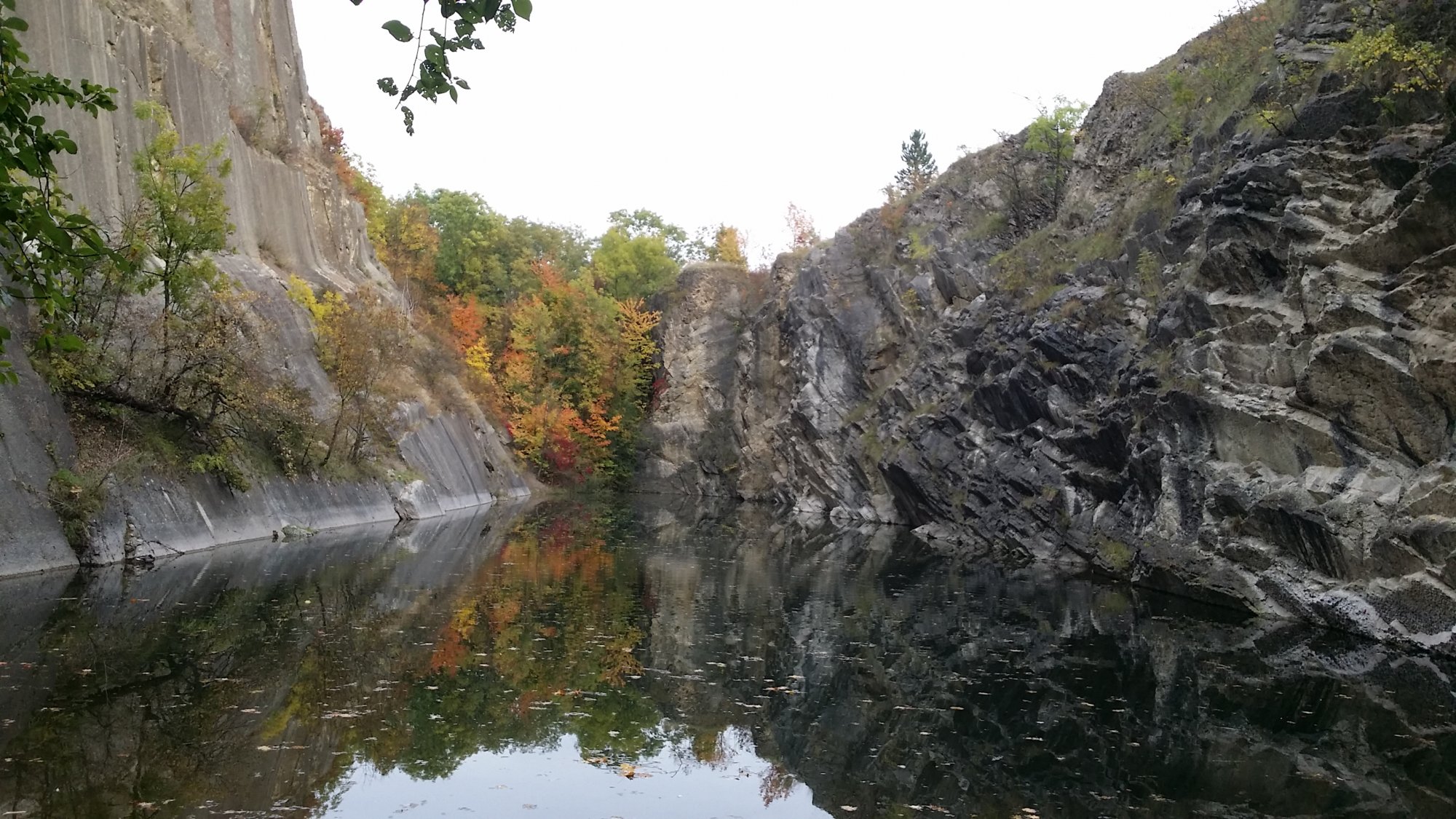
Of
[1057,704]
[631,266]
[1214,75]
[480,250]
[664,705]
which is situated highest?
[480,250]

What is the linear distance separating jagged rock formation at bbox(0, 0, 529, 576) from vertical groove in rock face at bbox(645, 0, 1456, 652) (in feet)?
65.4

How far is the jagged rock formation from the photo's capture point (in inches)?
747

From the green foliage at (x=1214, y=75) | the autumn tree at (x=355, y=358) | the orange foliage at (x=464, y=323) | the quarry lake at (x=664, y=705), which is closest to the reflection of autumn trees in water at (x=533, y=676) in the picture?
the quarry lake at (x=664, y=705)

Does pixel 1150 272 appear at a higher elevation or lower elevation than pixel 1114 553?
higher

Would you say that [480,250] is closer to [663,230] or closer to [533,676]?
[663,230]

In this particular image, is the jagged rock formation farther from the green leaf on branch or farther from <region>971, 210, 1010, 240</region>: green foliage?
<region>971, 210, 1010, 240</region>: green foliage

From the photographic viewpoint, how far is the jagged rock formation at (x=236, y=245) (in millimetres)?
18969

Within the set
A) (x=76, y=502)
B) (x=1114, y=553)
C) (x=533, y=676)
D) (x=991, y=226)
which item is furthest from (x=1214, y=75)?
(x=76, y=502)

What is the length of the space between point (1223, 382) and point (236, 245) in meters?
31.4

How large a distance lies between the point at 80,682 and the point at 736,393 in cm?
5804

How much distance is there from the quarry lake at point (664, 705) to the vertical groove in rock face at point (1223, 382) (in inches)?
69.7

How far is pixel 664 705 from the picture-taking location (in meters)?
11.1

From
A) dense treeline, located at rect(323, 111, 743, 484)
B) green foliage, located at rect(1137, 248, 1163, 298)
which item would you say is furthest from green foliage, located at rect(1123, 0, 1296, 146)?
dense treeline, located at rect(323, 111, 743, 484)

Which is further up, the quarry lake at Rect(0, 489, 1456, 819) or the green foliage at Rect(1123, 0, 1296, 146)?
the green foliage at Rect(1123, 0, 1296, 146)
